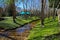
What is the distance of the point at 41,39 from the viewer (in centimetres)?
1213

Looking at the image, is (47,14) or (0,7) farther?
(47,14)

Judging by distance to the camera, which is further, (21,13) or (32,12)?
(32,12)

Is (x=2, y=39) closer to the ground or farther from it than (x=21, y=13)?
farther from it

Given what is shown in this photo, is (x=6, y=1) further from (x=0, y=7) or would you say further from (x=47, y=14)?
(x=47, y=14)

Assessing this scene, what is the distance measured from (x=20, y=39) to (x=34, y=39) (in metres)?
1.83

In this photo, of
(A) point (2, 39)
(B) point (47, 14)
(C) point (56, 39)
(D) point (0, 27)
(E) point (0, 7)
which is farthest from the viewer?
(B) point (47, 14)

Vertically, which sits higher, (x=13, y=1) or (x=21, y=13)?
(x=13, y=1)

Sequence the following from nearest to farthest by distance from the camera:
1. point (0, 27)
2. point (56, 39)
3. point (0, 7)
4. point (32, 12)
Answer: point (56, 39)
point (0, 27)
point (0, 7)
point (32, 12)

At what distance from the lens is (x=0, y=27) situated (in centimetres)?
2169

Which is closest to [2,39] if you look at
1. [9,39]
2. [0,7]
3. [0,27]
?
[9,39]

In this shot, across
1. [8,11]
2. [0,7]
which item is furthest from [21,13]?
[0,7]

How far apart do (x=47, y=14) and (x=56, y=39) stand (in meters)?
36.0

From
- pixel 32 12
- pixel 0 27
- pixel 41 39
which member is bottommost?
pixel 32 12

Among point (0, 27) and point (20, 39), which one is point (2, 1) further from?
point (20, 39)
